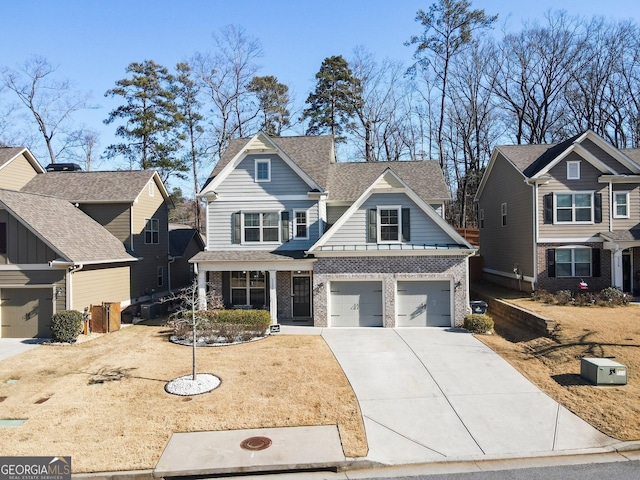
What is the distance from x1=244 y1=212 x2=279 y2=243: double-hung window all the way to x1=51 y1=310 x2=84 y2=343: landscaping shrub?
24.6 feet

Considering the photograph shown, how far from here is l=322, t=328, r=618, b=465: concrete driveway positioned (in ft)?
27.7

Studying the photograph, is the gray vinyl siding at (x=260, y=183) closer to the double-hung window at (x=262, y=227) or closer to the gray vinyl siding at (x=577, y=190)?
the double-hung window at (x=262, y=227)

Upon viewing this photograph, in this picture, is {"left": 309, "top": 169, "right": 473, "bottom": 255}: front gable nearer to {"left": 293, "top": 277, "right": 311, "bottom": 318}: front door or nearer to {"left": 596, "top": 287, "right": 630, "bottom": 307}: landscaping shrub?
{"left": 293, "top": 277, "right": 311, "bottom": 318}: front door

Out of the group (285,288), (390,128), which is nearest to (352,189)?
(285,288)

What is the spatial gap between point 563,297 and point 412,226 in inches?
316

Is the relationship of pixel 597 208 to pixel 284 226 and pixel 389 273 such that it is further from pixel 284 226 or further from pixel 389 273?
pixel 284 226

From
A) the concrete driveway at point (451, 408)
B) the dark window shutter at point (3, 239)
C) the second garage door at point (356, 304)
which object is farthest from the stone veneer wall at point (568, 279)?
the dark window shutter at point (3, 239)

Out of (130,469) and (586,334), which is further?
(586,334)

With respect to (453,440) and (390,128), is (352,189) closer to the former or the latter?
(453,440)

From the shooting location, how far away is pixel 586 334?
48.0 feet

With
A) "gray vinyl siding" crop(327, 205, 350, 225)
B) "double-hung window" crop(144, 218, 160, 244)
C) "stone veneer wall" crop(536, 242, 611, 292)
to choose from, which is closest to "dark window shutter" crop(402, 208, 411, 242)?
"gray vinyl siding" crop(327, 205, 350, 225)

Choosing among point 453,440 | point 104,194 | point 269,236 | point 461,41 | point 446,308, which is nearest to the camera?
point 453,440

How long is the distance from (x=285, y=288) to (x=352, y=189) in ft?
19.9

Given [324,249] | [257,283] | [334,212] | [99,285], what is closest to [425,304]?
[324,249]
